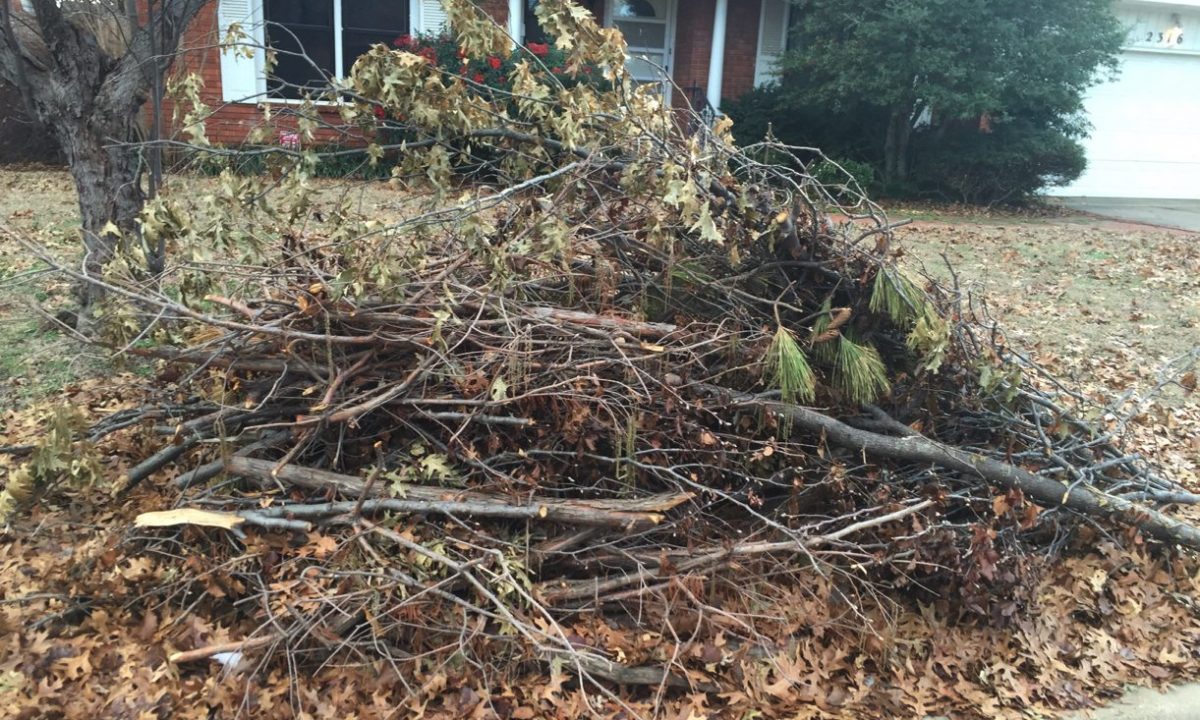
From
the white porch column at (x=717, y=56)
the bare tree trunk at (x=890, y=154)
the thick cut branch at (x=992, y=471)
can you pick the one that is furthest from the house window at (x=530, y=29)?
the thick cut branch at (x=992, y=471)

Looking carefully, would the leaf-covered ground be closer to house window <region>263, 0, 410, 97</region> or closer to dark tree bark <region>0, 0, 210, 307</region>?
dark tree bark <region>0, 0, 210, 307</region>

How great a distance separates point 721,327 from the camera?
3992mm

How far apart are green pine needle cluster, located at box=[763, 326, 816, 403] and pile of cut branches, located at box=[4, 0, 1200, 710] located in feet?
0.06

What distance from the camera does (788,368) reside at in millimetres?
3762

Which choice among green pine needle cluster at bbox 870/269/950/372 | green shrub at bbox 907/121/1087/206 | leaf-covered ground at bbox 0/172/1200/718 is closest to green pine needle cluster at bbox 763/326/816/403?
green pine needle cluster at bbox 870/269/950/372

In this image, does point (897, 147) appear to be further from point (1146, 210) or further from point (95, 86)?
point (95, 86)

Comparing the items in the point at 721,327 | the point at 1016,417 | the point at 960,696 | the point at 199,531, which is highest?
the point at 721,327

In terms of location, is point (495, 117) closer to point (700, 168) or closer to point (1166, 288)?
point (700, 168)

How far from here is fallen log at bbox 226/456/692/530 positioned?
3389mm

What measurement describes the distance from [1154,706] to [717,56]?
13.5m

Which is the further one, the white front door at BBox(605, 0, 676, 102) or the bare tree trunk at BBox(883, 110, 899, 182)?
the white front door at BBox(605, 0, 676, 102)

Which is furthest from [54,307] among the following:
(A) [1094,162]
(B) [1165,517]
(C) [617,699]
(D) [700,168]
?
(A) [1094,162]

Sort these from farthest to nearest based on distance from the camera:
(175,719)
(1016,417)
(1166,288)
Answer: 1. (1166,288)
2. (1016,417)
3. (175,719)

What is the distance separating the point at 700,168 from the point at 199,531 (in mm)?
2570
